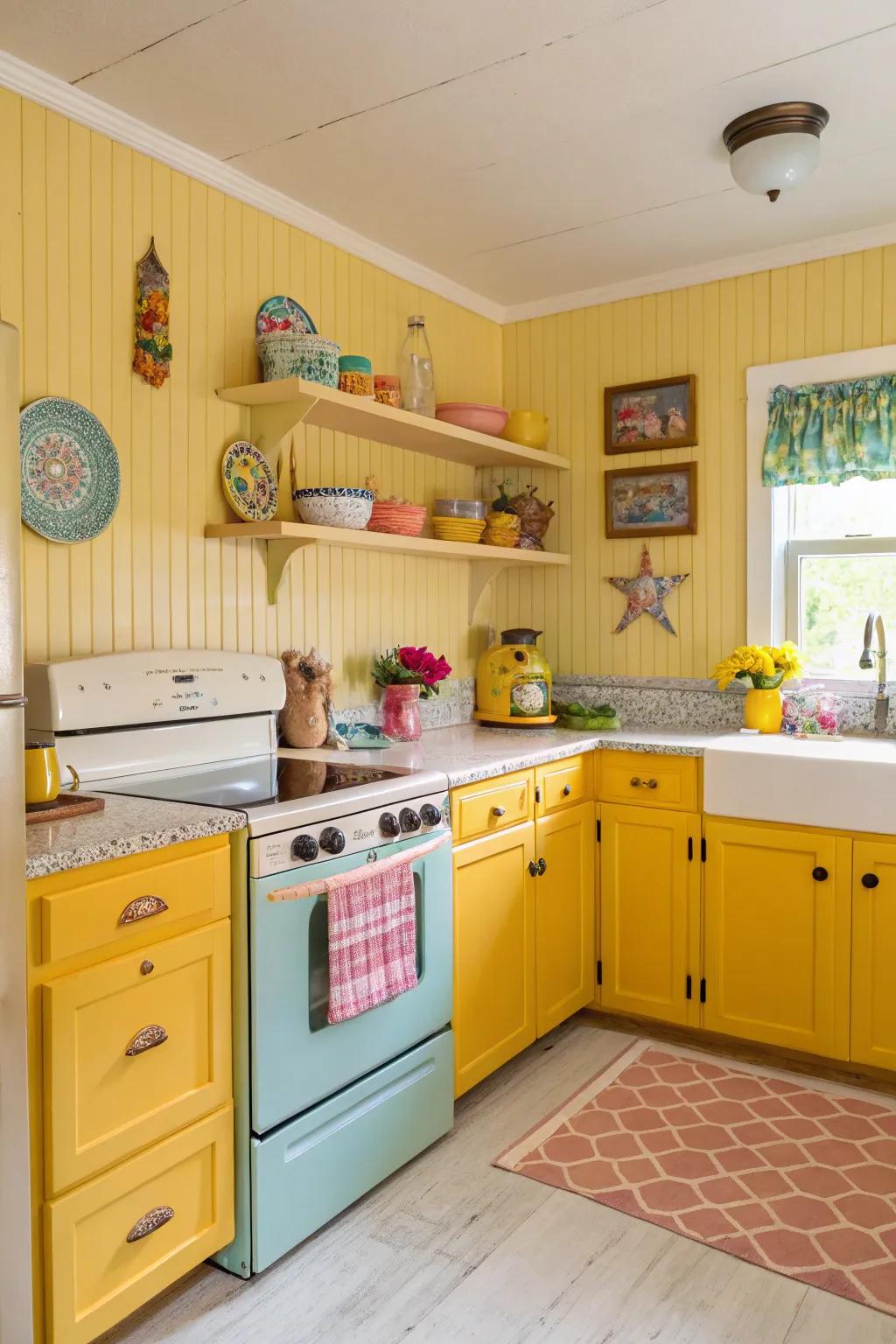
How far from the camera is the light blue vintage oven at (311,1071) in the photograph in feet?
6.38

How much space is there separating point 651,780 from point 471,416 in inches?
52.3

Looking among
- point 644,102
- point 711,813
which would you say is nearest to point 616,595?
point 711,813

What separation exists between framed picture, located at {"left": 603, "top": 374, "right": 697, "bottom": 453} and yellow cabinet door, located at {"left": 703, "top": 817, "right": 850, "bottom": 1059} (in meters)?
1.39

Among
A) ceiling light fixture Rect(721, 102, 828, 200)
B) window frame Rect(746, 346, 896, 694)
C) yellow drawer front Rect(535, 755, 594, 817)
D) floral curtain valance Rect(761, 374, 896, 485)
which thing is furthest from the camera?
window frame Rect(746, 346, 896, 694)

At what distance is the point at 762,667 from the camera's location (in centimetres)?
327

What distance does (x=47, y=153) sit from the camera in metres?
2.25

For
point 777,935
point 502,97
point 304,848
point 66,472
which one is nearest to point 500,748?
point 777,935

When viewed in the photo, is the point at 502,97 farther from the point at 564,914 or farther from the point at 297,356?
the point at 564,914

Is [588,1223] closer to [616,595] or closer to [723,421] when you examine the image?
[616,595]

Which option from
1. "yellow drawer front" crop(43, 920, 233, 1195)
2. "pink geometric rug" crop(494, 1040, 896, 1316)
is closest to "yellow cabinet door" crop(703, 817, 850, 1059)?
"pink geometric rug" crop(494, 1040, 896, 1316)

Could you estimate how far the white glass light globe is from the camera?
2.43m

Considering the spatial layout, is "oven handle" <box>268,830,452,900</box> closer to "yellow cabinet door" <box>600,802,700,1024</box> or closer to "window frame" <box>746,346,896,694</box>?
"yellow cabinet door" <box>600,802,700,1024</box>

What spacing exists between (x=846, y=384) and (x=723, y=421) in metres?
0.41

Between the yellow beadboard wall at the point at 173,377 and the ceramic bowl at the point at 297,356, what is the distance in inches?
4.9
